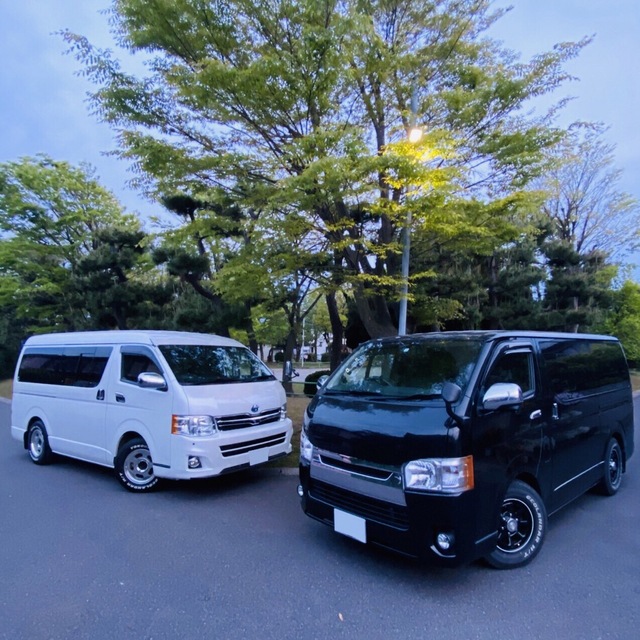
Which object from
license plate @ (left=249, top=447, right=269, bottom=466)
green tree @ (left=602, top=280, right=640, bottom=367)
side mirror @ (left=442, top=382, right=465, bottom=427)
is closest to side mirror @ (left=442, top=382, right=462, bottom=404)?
side mirror @ (left=442, top=382, right=465, bottom=427)

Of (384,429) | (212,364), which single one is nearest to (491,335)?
(384,429)

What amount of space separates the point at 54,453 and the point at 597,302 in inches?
742

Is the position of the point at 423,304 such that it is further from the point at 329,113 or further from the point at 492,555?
the point at 492,555

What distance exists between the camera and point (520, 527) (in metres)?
3.35

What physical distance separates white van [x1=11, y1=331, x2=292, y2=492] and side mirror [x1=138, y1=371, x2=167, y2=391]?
0.04 ft

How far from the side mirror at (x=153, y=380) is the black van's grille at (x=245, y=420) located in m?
0.77

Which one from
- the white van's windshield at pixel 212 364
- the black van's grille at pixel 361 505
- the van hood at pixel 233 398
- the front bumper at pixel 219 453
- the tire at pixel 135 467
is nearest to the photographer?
the black van's grille at pixel 361 505

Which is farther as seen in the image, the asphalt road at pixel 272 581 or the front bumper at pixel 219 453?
the front bumper at pixel 219 453

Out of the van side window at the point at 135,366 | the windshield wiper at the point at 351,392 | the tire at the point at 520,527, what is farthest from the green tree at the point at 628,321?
the van side window at the point at 135,366

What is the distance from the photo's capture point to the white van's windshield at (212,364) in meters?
5.15

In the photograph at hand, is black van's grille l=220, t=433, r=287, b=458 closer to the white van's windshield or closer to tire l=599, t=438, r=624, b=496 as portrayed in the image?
the white van's windshield

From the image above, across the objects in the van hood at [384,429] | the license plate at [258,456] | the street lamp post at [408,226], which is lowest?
the license plate at [258,456]

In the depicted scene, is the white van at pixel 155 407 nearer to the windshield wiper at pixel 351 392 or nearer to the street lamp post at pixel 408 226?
the windshield wiper at pixel 351 392

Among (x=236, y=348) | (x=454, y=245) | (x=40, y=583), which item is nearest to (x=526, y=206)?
(x=454, y=245)
